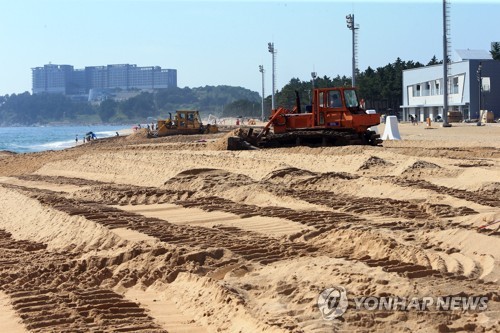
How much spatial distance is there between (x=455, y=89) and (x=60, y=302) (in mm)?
70859

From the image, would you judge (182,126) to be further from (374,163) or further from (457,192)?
(457,192)

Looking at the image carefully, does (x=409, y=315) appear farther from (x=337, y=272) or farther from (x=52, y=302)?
(x=52, y=302)

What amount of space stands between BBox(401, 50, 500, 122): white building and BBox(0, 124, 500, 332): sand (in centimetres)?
5520

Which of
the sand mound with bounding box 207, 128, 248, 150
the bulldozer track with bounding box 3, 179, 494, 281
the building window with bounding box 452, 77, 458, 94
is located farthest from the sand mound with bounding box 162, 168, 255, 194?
the building window with bounding box 452, 77, 458, 94

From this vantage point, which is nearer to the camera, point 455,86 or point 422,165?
point 422,165

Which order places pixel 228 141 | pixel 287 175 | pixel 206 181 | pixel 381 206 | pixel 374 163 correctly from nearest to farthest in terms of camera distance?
pixel 381 206, pixel 206 181, pixel 287 175, pixel 374 163, pixel 228 141

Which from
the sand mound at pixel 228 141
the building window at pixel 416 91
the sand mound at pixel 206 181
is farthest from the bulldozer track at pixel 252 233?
the building window at pixel 416 91

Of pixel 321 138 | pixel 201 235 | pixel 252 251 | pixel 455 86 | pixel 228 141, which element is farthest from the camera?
pixel 455 86

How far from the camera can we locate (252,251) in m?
9.70

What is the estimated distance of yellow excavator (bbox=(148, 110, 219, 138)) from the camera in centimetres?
5203

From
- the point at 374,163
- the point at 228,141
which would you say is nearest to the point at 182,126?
the point at 228,141

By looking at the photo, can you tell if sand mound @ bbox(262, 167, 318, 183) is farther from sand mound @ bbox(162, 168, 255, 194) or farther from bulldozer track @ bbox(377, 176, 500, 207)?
bulldozer track @ bbox(377, 176, 500, 207)

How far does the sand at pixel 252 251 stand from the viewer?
694 centimetres

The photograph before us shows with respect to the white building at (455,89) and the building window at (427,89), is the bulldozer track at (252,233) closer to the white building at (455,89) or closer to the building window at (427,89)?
the white building at (455,89)
